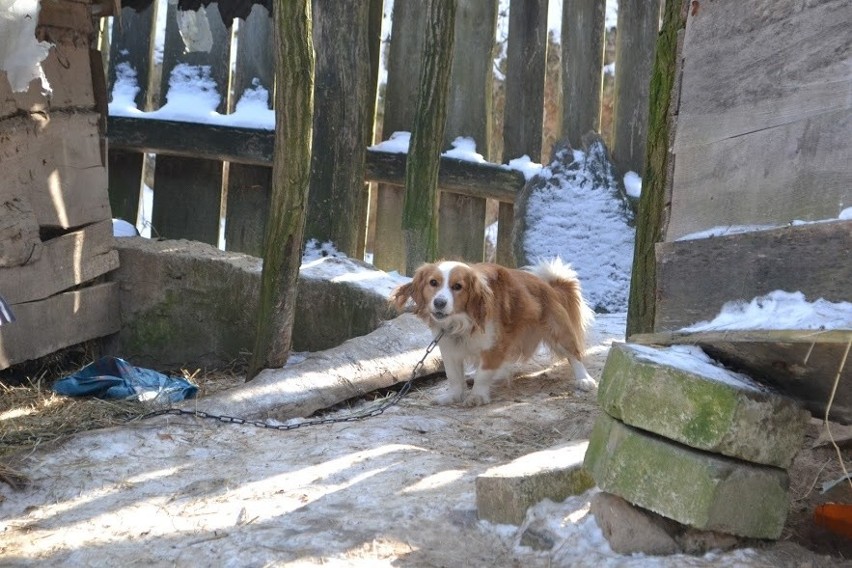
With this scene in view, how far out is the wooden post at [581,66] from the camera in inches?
343

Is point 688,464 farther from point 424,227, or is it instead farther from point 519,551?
point 424,227

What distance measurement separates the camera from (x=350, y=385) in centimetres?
618

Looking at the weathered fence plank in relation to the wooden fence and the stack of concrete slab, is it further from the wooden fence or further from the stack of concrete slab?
the stack of concrete slab

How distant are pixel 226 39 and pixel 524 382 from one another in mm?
3923

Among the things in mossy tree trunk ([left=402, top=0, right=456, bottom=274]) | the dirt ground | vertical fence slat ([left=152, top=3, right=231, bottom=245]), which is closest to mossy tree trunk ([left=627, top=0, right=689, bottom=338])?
the dirt ground

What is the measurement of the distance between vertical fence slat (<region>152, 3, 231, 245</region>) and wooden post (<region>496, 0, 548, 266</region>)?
2324 millimetres

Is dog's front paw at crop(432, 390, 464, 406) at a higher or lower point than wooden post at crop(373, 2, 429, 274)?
lower

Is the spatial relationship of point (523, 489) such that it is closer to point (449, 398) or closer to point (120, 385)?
point (449, 398)

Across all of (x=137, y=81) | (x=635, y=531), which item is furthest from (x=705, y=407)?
(x=137, y=81)

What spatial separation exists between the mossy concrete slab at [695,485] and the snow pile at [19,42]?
3.17m

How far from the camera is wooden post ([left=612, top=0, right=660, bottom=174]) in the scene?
341 inches

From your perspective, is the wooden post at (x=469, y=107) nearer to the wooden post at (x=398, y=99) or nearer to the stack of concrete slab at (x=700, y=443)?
the wooden post at (x=398, y=99)

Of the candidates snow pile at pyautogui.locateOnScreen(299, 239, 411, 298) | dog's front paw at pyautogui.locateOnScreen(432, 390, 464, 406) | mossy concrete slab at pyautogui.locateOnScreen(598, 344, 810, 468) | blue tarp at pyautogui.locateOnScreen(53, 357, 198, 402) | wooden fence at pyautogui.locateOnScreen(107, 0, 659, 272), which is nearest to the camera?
mossy concrete slab at pyautogui.locateOnScreen(598, 344, 810, 468)

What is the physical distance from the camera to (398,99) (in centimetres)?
878
